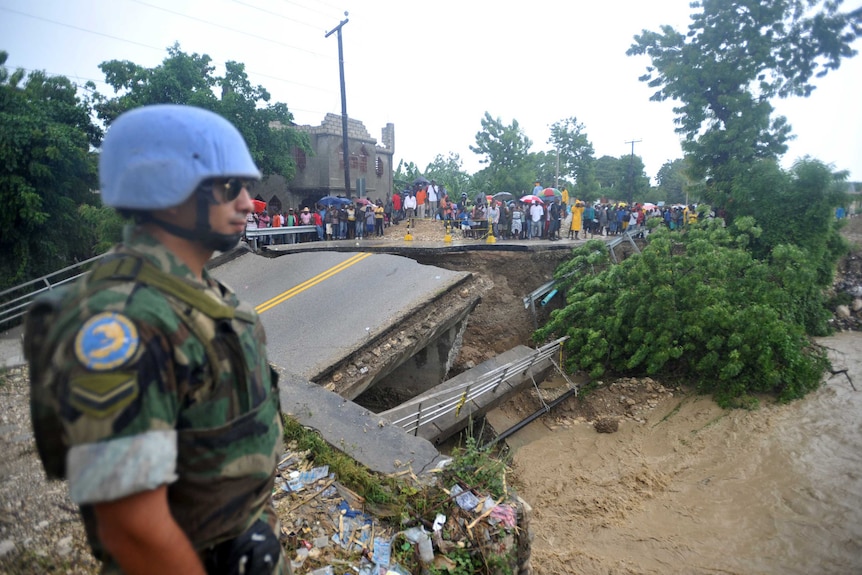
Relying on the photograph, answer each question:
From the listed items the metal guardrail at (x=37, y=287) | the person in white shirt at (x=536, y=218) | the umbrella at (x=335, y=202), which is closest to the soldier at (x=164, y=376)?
the metal guardrail at (x=37, y=287)

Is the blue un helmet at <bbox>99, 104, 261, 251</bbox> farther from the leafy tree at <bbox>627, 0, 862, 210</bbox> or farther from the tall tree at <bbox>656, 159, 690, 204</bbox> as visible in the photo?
the tall tree at <bbox>656, 159, 690, 204</bbox>

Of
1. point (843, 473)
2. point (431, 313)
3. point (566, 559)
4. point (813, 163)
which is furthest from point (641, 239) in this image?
point (566, 559)

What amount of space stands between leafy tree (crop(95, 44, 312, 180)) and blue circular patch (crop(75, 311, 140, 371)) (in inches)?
626

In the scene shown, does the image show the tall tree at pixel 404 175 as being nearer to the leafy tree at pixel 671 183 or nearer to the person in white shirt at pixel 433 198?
the person in white shirt at pixel 433 198

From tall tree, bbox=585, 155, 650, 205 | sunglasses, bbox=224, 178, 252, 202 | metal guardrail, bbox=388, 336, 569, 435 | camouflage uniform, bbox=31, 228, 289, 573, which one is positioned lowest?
metal guardrail, bbox=388, 336, 569, 435

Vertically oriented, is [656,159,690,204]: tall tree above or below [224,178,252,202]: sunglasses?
above

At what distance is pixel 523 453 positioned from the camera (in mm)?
8383

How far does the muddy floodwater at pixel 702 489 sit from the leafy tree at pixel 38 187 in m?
11.9

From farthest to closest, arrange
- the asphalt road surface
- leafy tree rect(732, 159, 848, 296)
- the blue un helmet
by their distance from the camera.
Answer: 1. leafy tree rect(732, 159, 848, 296)
2. the asphalt road surface
3. the blue un helmet

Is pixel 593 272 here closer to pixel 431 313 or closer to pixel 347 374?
pixel 431 313

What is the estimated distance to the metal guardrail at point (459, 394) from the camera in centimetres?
609

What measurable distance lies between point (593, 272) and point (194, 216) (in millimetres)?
11266

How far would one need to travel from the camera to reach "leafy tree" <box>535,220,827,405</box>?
9.02 meters

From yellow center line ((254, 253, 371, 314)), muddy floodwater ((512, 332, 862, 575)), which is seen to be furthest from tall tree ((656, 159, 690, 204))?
yellow center line ((254, 253, 371, 314))
